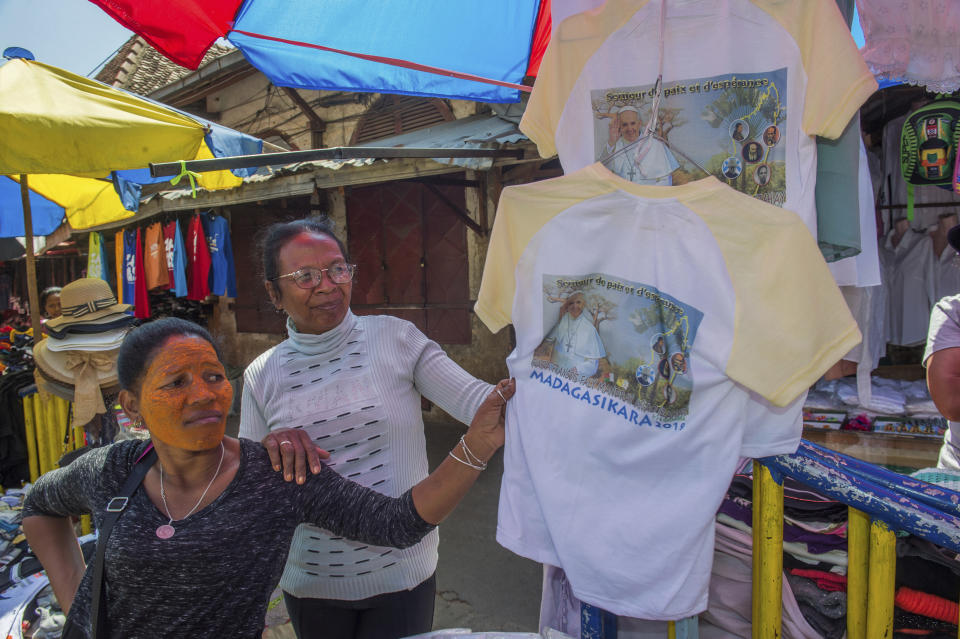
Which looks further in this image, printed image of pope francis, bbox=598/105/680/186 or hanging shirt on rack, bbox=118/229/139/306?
hanging shirt on rack, bbox=118/229/139/306

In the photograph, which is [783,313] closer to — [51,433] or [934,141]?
[934,141]

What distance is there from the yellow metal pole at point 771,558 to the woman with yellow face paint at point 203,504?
0.66 m

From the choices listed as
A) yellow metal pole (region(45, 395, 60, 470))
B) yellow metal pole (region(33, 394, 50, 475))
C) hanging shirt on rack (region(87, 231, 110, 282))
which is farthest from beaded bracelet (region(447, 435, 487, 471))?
hanging shirt on rack (region(87, 231, 110, 282))

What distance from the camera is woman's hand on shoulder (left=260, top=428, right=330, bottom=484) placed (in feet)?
4.89

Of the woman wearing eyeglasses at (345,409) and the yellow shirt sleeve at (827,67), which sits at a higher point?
the yellow shirt sleeve at (827,67)

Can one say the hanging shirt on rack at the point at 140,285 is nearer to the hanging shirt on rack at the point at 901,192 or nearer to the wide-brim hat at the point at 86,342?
the wide-brim hat at the point at 86,342

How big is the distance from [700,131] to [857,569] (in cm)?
109

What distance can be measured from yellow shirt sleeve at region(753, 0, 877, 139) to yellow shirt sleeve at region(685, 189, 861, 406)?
0.26 meters

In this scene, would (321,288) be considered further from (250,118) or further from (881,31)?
(250,118)

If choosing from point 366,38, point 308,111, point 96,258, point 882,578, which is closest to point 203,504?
point 882,578

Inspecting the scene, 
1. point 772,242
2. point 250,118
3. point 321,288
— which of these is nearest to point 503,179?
point 321,288

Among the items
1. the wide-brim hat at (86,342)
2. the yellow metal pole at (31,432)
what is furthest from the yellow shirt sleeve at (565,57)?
the yellow metal pole at (31,432)

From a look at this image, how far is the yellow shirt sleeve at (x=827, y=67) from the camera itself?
1148 mm

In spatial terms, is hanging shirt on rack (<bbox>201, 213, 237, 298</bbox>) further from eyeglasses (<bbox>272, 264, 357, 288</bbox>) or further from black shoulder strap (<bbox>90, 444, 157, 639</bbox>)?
black shoulder strap (<bbox>90, 444, 157, 639</bbox>)
